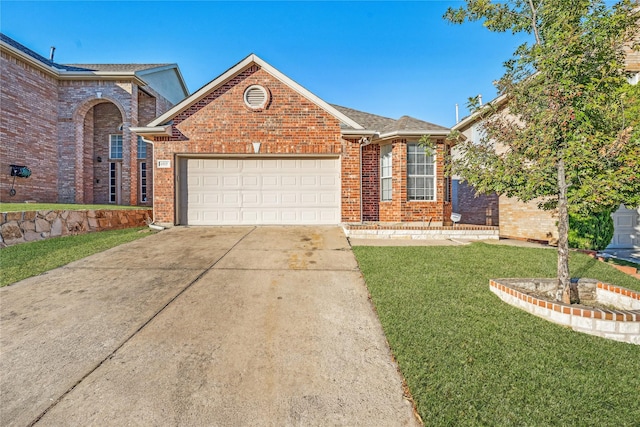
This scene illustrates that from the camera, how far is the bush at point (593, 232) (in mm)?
7535

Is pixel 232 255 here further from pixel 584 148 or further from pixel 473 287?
pixel 584 148

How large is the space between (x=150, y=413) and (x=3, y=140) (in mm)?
16468

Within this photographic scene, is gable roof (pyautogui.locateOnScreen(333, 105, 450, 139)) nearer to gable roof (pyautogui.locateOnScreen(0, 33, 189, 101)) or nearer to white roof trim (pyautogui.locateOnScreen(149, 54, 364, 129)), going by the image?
white roof trim (pyautogui.locateOnScreen(149, 54, 364, 129))

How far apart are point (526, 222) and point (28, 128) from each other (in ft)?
72.4

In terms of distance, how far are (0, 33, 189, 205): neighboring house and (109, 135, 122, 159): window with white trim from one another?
5cm

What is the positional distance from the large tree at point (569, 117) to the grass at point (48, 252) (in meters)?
8.08

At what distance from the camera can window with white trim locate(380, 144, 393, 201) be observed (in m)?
9.84

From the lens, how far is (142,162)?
14.9m

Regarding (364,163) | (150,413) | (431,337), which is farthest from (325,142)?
(150,413)

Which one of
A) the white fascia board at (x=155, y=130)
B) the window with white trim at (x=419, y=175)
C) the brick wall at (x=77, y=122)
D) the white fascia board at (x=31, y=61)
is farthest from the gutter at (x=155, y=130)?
the white fascia board at (x=31, y=61)

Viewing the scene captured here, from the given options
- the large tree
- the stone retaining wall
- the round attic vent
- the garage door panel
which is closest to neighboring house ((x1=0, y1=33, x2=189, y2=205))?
the stone retaining wall

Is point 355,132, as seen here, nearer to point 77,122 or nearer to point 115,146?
point 115,146

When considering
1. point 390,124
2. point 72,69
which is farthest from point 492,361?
point 72,69

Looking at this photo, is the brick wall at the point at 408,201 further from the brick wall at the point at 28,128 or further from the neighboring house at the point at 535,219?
the brick wall at the point at 28,128
